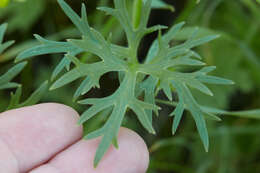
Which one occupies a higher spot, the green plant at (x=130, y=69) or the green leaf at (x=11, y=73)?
the green plant at (x=130, y=69)

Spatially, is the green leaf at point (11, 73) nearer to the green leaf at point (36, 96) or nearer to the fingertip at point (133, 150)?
the green leaf at point (36, 96)

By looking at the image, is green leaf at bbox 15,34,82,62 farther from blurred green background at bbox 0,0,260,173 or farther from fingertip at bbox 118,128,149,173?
blurred green background at bbox 0,0,260,173

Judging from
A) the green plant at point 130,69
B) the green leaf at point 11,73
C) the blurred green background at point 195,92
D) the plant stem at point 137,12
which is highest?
the plant stem at point 137,12

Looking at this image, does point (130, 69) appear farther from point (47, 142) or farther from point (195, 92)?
point (195, 92)

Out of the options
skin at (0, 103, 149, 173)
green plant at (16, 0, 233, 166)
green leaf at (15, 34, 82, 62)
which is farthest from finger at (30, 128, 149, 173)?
green leaf at (15, 34, 82, 62)

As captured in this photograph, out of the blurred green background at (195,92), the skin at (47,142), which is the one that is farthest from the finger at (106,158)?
the blurred green background at (195,92)

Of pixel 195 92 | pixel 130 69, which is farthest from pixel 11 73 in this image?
pixel 195 92
